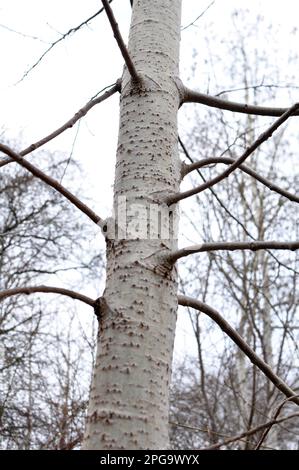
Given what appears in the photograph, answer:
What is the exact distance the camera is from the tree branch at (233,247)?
3.23 feet

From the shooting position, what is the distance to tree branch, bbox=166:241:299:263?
0.98m

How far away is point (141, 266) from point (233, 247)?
0.66 ft

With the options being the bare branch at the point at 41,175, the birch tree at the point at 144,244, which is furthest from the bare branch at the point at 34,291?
the bare branch at the point at 41,175

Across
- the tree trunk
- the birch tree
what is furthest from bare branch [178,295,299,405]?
the tree trunk

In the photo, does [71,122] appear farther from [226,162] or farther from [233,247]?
[233,247]

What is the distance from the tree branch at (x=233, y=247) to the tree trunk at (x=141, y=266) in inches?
1.8

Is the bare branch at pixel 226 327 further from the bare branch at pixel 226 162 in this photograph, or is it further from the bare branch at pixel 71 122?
the bare branch at pixel 71 122

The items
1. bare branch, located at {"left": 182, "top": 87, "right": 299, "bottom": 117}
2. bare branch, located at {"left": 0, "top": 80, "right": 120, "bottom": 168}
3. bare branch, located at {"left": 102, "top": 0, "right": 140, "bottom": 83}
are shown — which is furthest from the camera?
bare branch, located at {"left": 182, "top": 87, "right": 299, "bottom": 117}

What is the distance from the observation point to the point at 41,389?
6617 mm

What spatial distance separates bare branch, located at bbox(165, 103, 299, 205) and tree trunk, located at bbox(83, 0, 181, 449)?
1.6 inches

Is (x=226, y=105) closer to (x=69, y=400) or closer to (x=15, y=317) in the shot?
(x=69, y=400)

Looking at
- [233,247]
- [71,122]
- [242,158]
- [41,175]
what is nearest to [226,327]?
[233,247]

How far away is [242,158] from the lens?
1090 mm

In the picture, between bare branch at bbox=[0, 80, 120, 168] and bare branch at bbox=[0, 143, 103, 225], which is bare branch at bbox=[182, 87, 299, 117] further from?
bare branch at bbox=[0, 143, 103, 225]
